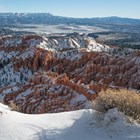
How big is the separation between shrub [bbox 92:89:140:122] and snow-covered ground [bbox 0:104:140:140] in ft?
1.50

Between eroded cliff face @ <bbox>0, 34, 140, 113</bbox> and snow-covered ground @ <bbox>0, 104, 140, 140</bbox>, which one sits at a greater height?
snow-covered ground @ <bbox>0, 104, 140, 140</bbox>

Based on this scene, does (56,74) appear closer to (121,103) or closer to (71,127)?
(121,103)

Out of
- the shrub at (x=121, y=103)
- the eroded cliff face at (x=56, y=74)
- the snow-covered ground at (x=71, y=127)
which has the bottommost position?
the eroded cliff face at (x=56, y=74)

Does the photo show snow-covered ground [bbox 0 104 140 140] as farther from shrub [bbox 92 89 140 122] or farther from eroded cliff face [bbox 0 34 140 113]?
eroded cliff face [bbox 0 34 140 113]

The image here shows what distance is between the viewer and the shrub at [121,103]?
20016 mm

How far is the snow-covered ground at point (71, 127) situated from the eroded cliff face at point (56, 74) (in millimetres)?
21656

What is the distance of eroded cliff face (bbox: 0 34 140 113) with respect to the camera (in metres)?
51.3

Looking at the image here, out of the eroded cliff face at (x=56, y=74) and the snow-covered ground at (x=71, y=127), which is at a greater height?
the snow-covered ground at (x=71, y=127)

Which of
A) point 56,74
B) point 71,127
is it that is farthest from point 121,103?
point 56,74

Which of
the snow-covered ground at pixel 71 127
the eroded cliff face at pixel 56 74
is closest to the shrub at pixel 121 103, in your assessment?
the snow-covered ground at pixel 71 127

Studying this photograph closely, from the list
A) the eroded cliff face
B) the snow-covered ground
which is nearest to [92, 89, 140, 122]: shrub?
the snow-covered ground

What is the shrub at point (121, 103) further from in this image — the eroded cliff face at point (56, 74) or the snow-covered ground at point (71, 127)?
the eroded cliff face at point (56, 74)

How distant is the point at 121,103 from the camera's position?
66.8 ft

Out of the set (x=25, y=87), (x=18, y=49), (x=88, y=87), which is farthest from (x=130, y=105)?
(x=18, y=49)
